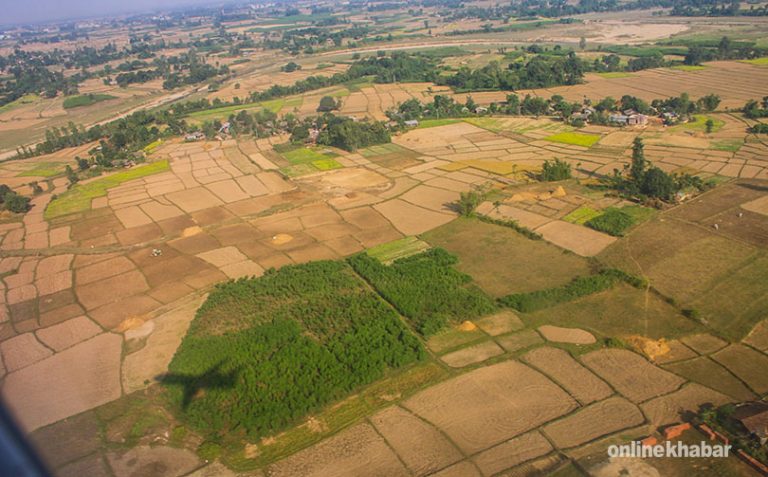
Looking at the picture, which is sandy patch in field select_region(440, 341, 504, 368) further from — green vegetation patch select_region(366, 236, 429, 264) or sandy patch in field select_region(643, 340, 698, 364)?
green vegetation patch select_region(366, 236, 429, 264)

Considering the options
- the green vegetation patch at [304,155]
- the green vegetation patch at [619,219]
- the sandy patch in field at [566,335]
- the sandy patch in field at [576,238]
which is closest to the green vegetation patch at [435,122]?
the green vegetation patch at [304,155]

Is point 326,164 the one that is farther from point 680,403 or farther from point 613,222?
point 680,403

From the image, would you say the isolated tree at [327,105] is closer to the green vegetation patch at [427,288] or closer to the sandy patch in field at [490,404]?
the green vegetation patch at [427,288]

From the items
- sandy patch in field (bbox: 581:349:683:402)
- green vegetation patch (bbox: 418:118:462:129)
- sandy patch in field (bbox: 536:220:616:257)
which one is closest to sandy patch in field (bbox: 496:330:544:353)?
sandy patch in field (bbox: 581:349:683:402)

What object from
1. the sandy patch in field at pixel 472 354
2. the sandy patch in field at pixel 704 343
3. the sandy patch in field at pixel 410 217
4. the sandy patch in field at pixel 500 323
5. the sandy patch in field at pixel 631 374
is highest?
the sandy patch in field at pixel 410 217

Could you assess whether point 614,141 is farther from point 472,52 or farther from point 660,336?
point 472,52

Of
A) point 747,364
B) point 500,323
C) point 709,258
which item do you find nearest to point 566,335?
point 500,323

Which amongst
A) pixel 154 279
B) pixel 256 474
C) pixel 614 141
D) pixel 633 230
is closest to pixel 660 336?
pixel 633 230
